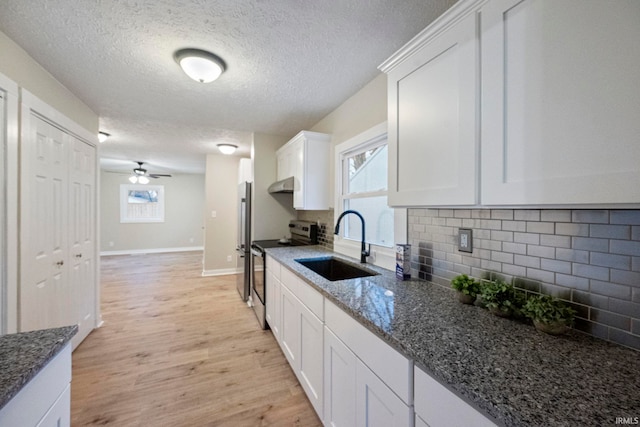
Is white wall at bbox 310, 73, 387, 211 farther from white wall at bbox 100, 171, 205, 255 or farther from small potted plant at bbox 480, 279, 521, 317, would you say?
white wall at bbox 100, 171, 205, 255

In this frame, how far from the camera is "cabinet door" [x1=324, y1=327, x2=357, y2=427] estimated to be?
113cm

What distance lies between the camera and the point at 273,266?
2371 mm

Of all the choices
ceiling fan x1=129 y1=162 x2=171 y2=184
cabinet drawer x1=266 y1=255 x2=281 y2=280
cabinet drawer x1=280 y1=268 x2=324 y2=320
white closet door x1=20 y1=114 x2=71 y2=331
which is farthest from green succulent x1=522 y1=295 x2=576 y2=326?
ceiling fan x1=129 y1=162 x2=171 y2=184

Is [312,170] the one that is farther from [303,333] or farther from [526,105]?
[526,105]

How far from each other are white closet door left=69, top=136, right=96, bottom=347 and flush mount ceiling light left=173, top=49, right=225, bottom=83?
148 cm

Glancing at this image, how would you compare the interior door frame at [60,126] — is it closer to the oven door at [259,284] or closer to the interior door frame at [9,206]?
the interior door frame at [9,206]

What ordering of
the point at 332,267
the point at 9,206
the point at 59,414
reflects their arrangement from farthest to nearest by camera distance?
1. the point at 332,267
2. the point at 9,206
3. the point at 59,414

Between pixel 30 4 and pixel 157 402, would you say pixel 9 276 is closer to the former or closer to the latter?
pixel 157 402

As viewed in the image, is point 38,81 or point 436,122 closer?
point 436,122

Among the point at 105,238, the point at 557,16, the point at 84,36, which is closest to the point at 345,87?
the point at 557,16

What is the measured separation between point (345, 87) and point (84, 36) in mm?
1770

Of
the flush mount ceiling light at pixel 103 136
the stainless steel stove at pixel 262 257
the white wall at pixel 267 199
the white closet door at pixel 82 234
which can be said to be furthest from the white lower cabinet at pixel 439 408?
the flush mount ceiling light at pixel 103 136

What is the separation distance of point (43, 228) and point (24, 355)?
1.72 metres

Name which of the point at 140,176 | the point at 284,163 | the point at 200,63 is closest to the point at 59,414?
the point at 200,63
